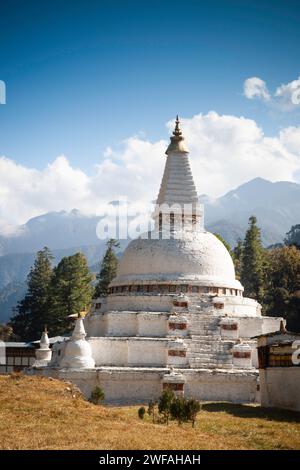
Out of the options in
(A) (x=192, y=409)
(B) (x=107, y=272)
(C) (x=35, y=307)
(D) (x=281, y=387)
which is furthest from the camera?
(C) (x=35, y=307)

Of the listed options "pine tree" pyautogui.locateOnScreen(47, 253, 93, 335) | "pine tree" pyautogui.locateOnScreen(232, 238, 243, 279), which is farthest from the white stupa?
"pine tree" pyautogui.locateOnScreen(232, 238, 243, 279)

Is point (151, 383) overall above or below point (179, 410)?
above

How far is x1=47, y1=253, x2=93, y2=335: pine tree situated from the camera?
63344 mm

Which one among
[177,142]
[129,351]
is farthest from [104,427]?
[177,142]

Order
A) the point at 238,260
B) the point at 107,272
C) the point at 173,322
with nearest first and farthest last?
the point at 173,322 < the point at 107,272 < the point at 238,260

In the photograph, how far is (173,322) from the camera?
3700 cm

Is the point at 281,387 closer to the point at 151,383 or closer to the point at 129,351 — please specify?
the point at 151,383

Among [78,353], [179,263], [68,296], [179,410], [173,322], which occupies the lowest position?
[179,410]

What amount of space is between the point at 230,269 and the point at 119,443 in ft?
81.5

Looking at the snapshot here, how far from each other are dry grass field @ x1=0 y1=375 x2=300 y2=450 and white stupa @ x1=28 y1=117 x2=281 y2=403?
18.6 ft

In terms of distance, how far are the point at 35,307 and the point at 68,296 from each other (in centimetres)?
1109

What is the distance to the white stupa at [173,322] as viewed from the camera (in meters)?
33.7

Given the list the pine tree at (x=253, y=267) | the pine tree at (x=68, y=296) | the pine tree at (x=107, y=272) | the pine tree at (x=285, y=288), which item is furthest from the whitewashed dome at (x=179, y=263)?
the pine tree at (x=107, y=272)
